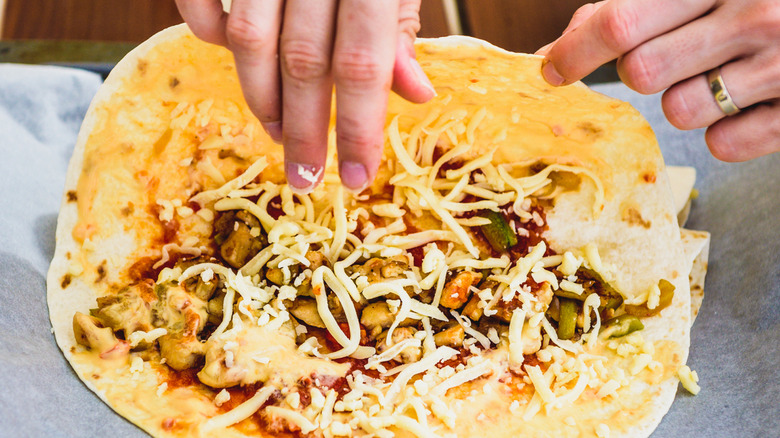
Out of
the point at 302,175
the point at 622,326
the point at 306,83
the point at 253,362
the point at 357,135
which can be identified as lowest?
the point at 622,326

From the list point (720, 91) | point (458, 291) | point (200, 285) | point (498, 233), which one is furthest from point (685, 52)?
point (200, 285)

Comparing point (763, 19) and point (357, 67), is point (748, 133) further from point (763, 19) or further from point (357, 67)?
point (357, 67)

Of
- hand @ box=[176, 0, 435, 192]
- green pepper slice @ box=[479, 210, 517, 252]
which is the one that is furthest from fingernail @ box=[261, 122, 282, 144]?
green pepper slice @ box=[479, 210, 517, 252]

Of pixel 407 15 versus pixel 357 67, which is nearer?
pixel 357 67

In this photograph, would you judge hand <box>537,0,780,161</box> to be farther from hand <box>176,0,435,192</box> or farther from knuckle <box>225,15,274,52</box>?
knuckle <box>225,15,274,52</box>

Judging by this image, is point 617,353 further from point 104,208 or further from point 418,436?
point 104,208

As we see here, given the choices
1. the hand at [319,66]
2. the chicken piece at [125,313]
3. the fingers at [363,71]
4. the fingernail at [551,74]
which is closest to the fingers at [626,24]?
the fingernail at [551,74]
